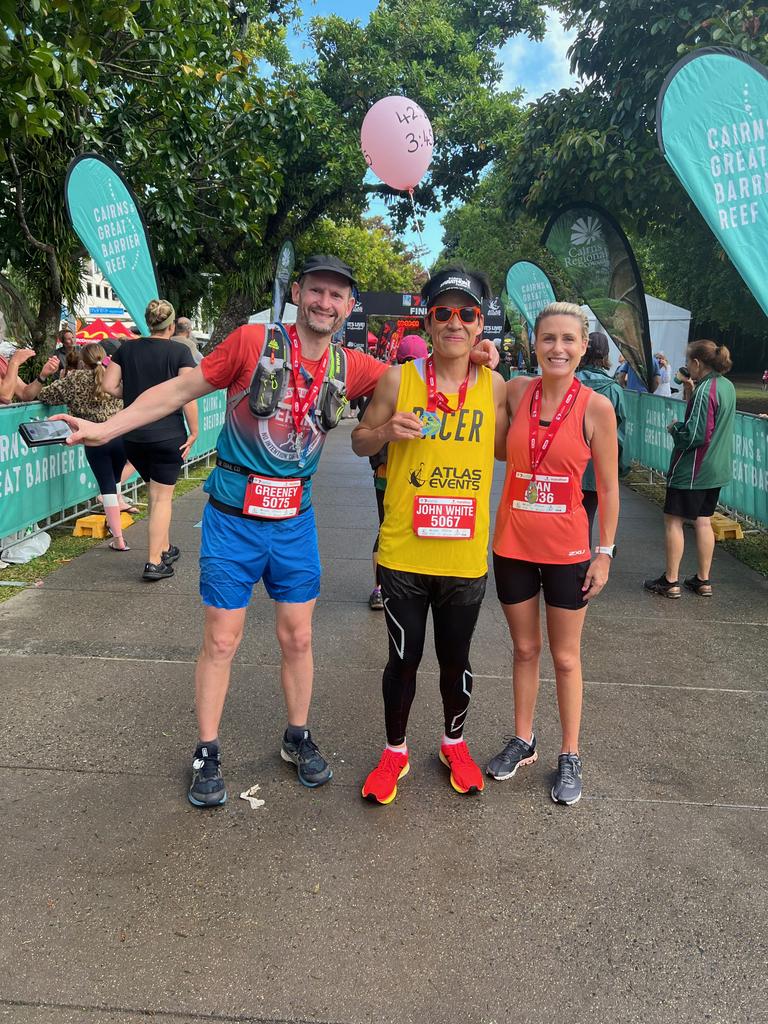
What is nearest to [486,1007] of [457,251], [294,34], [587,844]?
[587,844]

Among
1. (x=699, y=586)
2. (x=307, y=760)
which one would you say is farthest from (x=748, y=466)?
(x=307, y=760)

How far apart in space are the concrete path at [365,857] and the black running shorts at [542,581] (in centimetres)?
79

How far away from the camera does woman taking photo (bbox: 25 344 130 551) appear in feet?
21.1

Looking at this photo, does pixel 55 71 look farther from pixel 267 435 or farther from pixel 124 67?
pixel 124 67

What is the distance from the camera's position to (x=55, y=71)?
531cm

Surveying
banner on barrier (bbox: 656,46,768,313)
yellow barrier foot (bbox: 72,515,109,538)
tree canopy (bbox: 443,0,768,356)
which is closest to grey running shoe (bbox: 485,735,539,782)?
banner on barrier (bbox: 656,46,768,313)

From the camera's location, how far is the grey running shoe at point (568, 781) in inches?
121

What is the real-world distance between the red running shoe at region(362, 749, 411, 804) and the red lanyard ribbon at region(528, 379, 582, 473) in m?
1.27

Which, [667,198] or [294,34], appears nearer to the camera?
[667,198]

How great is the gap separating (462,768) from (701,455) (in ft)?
11.7

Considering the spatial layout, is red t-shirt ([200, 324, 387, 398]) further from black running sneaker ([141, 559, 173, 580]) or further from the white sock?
black running sneaker ([141, 559, 173, 580])

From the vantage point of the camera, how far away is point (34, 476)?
626 centimetres

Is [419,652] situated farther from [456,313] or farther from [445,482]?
[456,313]

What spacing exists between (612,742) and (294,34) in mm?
22437
